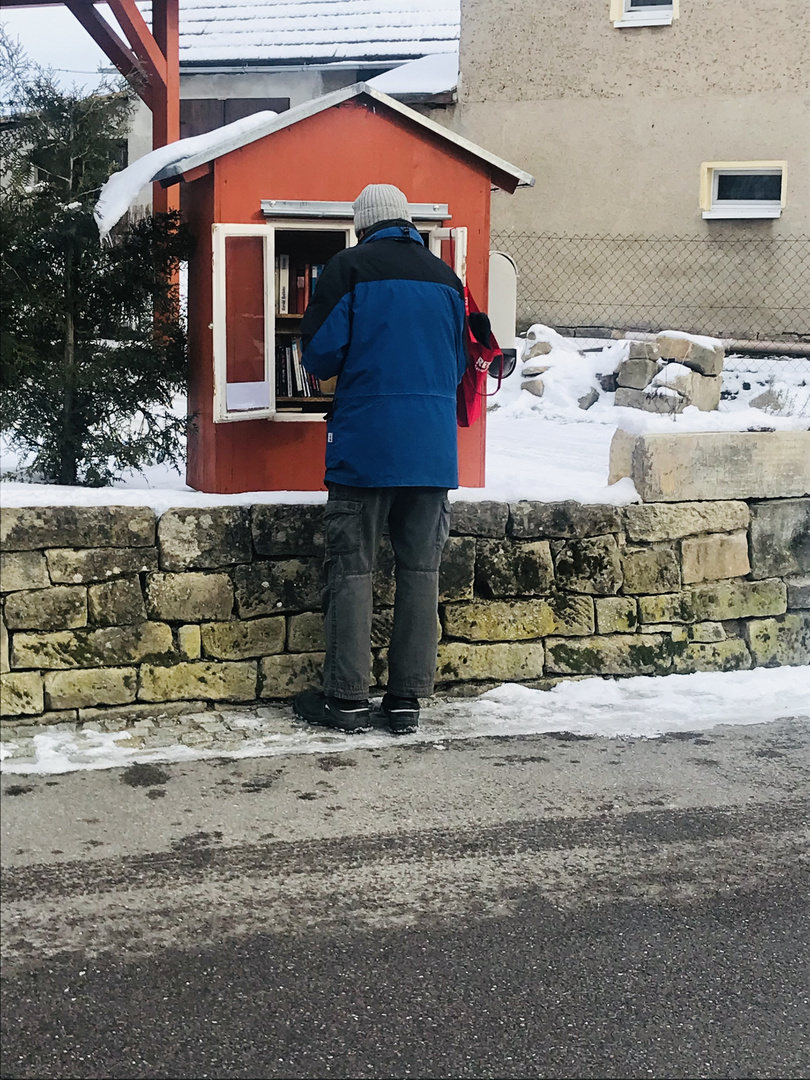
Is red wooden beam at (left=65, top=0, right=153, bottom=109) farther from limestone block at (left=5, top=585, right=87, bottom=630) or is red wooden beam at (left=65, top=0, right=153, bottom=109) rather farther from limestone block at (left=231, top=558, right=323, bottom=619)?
limestone block at (left=5, top=585, right=87, bottom=630)

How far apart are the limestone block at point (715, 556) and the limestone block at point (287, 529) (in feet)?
5.48

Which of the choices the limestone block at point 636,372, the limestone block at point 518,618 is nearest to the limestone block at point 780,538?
the limestone block at point 518,618

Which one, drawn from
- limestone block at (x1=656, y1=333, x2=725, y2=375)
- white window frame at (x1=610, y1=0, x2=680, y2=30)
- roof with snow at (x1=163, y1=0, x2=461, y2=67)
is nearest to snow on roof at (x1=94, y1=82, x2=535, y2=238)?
limestone block at (x1=656, y1=333, x2=725, y2=375)

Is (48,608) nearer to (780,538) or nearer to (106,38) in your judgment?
(780,538)

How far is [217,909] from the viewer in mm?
3332

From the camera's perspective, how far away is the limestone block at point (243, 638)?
502cm

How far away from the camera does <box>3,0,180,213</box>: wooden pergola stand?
788cm

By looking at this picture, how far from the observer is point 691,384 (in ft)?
35.8

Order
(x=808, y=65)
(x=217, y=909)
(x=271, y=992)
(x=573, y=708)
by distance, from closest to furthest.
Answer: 1. (x=271, y=992)
2. (x=217, y=909)
3. (x=573, y=708)
4. (x=808, y=65)

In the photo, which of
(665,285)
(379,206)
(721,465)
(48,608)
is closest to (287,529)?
(48,608)

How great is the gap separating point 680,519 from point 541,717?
1175mm

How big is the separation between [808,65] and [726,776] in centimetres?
1133

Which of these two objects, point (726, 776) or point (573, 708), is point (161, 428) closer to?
point (573, 708)

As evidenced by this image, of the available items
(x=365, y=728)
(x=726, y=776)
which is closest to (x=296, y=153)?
(x=365, y=728)
